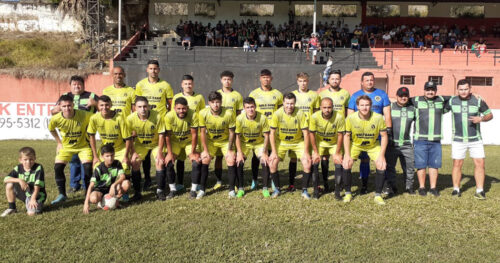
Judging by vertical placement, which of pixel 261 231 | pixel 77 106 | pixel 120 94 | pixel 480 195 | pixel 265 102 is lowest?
pixel 261 231

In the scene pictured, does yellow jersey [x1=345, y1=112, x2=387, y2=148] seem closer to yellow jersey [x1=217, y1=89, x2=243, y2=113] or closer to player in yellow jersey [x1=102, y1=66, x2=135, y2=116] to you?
yellow jersey [x1=217, y1=89, x2=243, y2=113]

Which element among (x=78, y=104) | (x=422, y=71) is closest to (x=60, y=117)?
(x=78, y=104)

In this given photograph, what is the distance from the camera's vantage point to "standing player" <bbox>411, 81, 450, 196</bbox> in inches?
278

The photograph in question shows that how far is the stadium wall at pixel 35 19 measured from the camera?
89.6 ft

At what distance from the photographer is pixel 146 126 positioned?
684 centimetres

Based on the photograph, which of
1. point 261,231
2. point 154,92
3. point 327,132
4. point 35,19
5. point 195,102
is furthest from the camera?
point 35,19

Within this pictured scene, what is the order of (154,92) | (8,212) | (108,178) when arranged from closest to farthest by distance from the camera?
(8,212) → (108,178) → (154,92)

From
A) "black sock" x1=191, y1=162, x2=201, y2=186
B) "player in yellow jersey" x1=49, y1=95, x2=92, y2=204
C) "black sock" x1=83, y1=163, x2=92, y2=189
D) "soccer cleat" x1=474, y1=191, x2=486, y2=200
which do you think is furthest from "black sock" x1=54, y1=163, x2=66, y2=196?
"soccer cleat" x1=474, y1=191, x2=486, y2=200

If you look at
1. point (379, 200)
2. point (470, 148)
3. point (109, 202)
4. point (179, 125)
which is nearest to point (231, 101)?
point (179, 125)

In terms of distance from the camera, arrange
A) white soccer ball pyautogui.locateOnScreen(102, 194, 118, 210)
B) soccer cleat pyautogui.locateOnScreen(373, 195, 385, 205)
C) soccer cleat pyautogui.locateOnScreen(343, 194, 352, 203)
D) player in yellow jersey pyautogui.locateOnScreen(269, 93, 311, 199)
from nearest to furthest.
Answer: white soccer ball pyautogui.locateOnScreen(102, 194, 118, 210) → soccer cleat pyautogui.locateOnScreen(373, 195, 385, 205) → soccer cleat pyautogui.locateOnScreen(343, 194, 352, 203) → player in yellow jersey pyautogui.locateOnScreen(269, 93, 311, 199)

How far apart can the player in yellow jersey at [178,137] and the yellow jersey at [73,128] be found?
1451 millimetres

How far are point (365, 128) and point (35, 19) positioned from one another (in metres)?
27.7

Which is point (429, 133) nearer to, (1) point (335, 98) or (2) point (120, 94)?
(1) point (335, 98)

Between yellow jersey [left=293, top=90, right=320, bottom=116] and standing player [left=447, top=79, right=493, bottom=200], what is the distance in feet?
7.87
